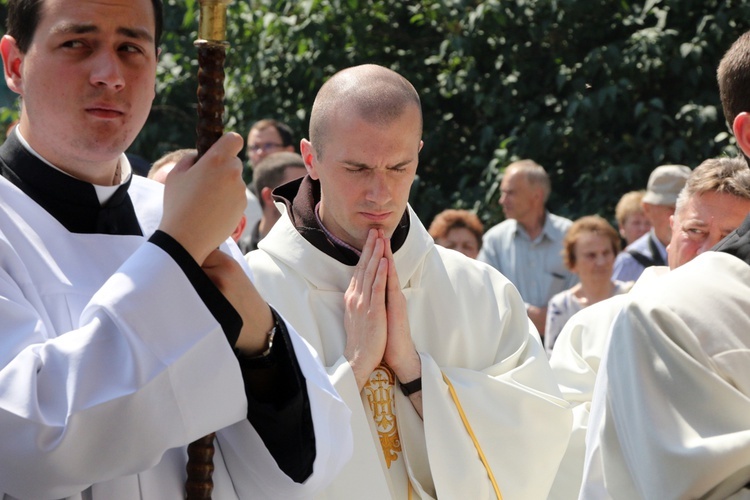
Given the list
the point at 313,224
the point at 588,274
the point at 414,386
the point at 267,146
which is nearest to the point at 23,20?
the point at 313,224

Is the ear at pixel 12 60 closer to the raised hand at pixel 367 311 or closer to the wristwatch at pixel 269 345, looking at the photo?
the wristwatch at pixel 269 345

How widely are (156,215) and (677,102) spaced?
7.53m

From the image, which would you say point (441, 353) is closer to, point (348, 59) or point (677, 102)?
point (677, 102)

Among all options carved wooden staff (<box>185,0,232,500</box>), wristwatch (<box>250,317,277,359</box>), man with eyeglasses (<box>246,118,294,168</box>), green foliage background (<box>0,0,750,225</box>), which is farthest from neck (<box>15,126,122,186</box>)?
green foliage background (<box>0,0,750,225</box>)

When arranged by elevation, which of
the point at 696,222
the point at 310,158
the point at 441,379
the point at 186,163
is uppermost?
the point at 186,163

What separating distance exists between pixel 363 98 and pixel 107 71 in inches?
59.0

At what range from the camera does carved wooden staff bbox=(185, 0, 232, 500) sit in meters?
2.16

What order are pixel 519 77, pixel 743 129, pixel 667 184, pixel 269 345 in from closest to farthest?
pixel 269 345
pixel 743 129
pixel 667 184
pixel 519 77

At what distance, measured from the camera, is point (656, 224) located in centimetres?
758

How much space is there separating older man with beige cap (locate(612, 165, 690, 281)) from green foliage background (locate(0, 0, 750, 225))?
1.37 m

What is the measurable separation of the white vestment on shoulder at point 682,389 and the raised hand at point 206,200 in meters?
0.88

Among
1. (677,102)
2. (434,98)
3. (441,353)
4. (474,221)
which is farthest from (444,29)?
(441,353)

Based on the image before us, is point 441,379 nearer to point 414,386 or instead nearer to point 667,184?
point 414,386

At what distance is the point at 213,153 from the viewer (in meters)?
2.13
